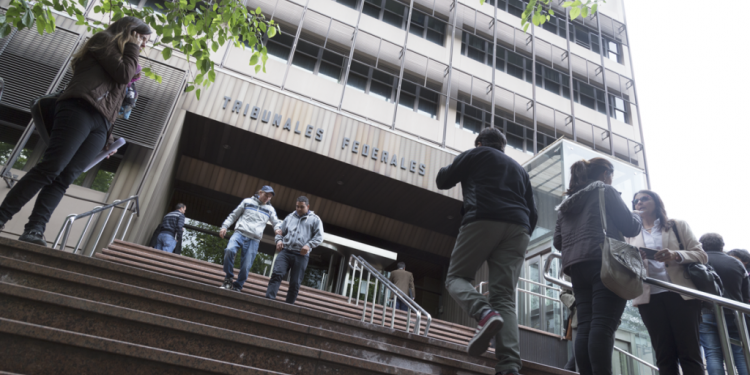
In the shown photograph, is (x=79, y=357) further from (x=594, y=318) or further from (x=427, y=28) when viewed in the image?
(x=427, y=28)

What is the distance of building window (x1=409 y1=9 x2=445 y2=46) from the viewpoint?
15705mm

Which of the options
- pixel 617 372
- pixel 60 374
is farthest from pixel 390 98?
pixel 60 374

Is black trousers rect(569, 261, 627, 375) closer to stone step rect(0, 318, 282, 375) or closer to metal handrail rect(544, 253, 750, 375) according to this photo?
metal handrail rect(544, 253, 750, 375)

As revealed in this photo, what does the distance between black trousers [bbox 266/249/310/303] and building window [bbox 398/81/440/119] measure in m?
9.16

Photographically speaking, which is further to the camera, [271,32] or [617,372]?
[617,372]

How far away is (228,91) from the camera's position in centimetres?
1031

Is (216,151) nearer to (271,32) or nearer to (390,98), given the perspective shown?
(390,98)

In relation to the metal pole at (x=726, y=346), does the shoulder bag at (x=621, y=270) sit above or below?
above

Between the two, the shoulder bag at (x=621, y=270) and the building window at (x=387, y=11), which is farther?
the building window at (x=387, y=11)

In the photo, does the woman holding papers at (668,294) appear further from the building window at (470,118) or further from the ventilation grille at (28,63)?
the building window at (470,118)

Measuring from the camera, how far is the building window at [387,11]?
1517 cm

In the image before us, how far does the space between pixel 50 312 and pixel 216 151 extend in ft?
31.9

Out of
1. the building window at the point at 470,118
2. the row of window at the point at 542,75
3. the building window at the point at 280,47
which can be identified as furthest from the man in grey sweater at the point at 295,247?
the row of window at the point at 542,75

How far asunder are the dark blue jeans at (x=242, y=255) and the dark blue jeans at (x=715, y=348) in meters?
5.18
